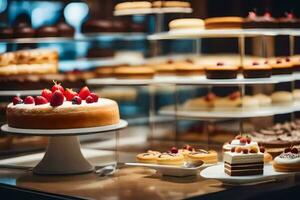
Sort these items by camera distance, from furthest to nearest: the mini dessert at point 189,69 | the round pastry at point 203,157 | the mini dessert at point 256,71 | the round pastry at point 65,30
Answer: the round pastry at point 65,30, the mini dessert at point 189,69, the mini dessert at point 256,71, the round pastry at point 203,157

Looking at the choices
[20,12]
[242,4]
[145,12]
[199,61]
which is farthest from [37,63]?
[242,4]

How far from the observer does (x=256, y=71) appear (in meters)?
5.89

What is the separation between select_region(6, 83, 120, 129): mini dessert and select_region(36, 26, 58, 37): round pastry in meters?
2.09

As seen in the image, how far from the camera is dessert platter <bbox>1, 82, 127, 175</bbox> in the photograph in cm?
473

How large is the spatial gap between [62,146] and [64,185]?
0.47 m

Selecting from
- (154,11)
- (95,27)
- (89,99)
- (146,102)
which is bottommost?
(146,102)

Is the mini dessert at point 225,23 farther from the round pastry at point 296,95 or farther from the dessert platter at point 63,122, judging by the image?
the dessert platter at point 63,122

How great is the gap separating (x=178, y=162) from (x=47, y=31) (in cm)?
277

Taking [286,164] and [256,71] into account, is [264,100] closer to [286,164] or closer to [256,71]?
[256,71]

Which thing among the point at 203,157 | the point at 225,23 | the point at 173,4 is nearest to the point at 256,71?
the point at 225,23

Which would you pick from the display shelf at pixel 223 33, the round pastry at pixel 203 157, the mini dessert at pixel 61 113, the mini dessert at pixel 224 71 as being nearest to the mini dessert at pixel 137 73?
the display shelf at pixel 223 33

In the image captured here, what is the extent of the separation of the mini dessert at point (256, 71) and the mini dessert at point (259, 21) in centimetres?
47

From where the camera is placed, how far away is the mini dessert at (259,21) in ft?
20.5

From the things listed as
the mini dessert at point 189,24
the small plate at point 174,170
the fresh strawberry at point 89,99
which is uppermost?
the mini dessert at point 189,24
